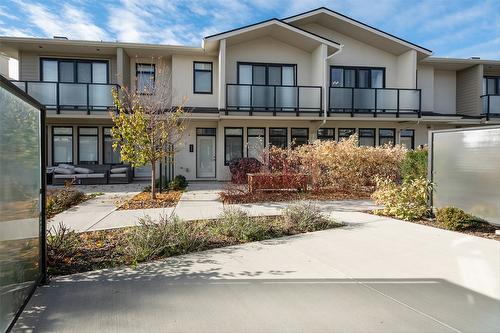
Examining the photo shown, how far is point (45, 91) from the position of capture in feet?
53.2

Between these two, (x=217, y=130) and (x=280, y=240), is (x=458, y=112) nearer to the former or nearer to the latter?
(x=217, y=130)

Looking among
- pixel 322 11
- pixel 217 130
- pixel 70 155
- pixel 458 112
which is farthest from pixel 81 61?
pixel 458 112

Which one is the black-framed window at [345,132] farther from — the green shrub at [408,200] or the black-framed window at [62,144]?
the black-framed window at [62,144]

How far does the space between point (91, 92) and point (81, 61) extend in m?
2.58

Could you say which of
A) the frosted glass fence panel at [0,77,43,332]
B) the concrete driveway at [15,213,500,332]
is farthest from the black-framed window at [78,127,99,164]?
the frosted glass fence panel at [0,77,43,332]

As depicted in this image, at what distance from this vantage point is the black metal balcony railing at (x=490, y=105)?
19297 mm

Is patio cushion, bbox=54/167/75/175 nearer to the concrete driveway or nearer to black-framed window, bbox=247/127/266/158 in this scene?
black-framed window, bbox=247/127/266/158

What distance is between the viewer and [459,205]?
24.3ft

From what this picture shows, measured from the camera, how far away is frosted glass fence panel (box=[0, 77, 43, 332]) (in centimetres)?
283

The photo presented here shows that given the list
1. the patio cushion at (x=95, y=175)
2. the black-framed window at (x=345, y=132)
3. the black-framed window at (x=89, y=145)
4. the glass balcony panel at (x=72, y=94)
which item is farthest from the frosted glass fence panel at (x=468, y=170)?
the black-framed window at (x=89, y=145)

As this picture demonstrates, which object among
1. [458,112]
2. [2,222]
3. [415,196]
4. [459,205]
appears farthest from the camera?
[458,112]

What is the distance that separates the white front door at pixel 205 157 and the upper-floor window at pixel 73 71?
5698 millimetres

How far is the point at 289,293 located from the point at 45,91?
16.5 metres

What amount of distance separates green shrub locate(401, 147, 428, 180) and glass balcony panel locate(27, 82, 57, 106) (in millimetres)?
15059
